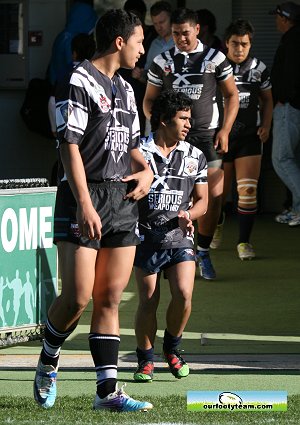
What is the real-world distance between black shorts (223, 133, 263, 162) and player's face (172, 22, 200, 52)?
4.32ft

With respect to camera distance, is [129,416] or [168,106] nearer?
[129,416]

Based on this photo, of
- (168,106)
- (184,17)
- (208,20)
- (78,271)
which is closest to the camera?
(78,271)

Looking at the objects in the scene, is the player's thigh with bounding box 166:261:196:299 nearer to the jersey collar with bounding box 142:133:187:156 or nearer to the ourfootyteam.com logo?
the jersey collar with bounding box 142:133:187:156

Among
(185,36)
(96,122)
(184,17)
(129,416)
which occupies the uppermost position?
(96,122)

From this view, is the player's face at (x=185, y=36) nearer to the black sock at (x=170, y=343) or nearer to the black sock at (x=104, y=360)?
the black sock at (x=170, y=343)

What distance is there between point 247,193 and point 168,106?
3870 millimetres

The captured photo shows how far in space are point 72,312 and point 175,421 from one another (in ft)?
2.25

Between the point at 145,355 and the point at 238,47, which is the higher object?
the point at 238,47

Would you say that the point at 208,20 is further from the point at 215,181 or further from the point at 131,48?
the point at 131,48

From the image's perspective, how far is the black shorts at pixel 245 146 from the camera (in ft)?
36.5

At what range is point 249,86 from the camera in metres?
11.2

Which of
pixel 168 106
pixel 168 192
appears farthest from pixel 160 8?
pixel 168 192

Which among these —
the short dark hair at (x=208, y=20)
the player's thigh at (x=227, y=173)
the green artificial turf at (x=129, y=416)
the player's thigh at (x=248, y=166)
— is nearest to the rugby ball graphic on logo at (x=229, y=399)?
the green artificial turf at (x=129, y=416)

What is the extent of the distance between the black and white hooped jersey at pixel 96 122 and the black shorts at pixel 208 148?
3.93 m
